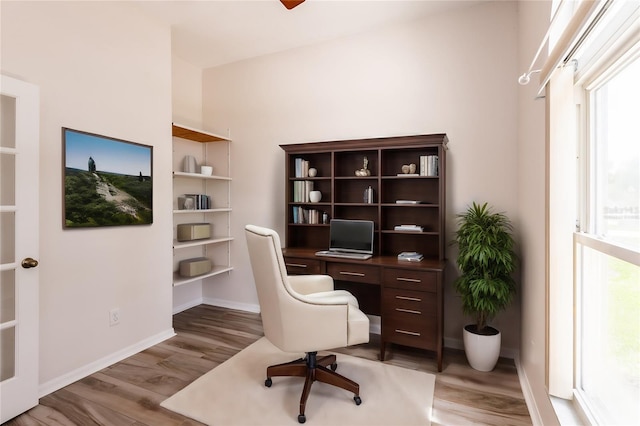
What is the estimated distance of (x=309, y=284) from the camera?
2.43 metres

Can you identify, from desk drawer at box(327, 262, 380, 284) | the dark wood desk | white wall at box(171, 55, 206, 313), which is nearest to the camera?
the dark wood desk

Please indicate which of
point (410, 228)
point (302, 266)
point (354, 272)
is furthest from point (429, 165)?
point (302, 266)

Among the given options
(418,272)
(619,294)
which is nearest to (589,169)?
(619,294)

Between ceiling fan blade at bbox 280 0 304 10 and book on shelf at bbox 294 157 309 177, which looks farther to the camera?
book on shelf at bbox 294 157 309 177

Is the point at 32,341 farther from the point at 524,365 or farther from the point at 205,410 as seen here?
the point at 524,365

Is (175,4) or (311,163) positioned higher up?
(175,4)

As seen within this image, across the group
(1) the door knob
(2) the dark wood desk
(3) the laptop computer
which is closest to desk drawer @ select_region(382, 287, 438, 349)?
(2) the dark wood desk

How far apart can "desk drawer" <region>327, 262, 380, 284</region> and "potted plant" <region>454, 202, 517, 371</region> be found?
65 cm

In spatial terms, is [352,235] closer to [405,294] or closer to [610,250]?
[405,294]

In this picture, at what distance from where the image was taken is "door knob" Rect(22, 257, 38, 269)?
196cm

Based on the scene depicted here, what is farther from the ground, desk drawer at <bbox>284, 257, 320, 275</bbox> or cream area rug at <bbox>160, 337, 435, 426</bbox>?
desk drawer at <bbox>284, 257, 320, 275</bbox>

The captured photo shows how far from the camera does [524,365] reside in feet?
7.55

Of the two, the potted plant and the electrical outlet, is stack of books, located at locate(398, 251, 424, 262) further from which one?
the electrical outlet

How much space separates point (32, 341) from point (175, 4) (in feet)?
9.15
